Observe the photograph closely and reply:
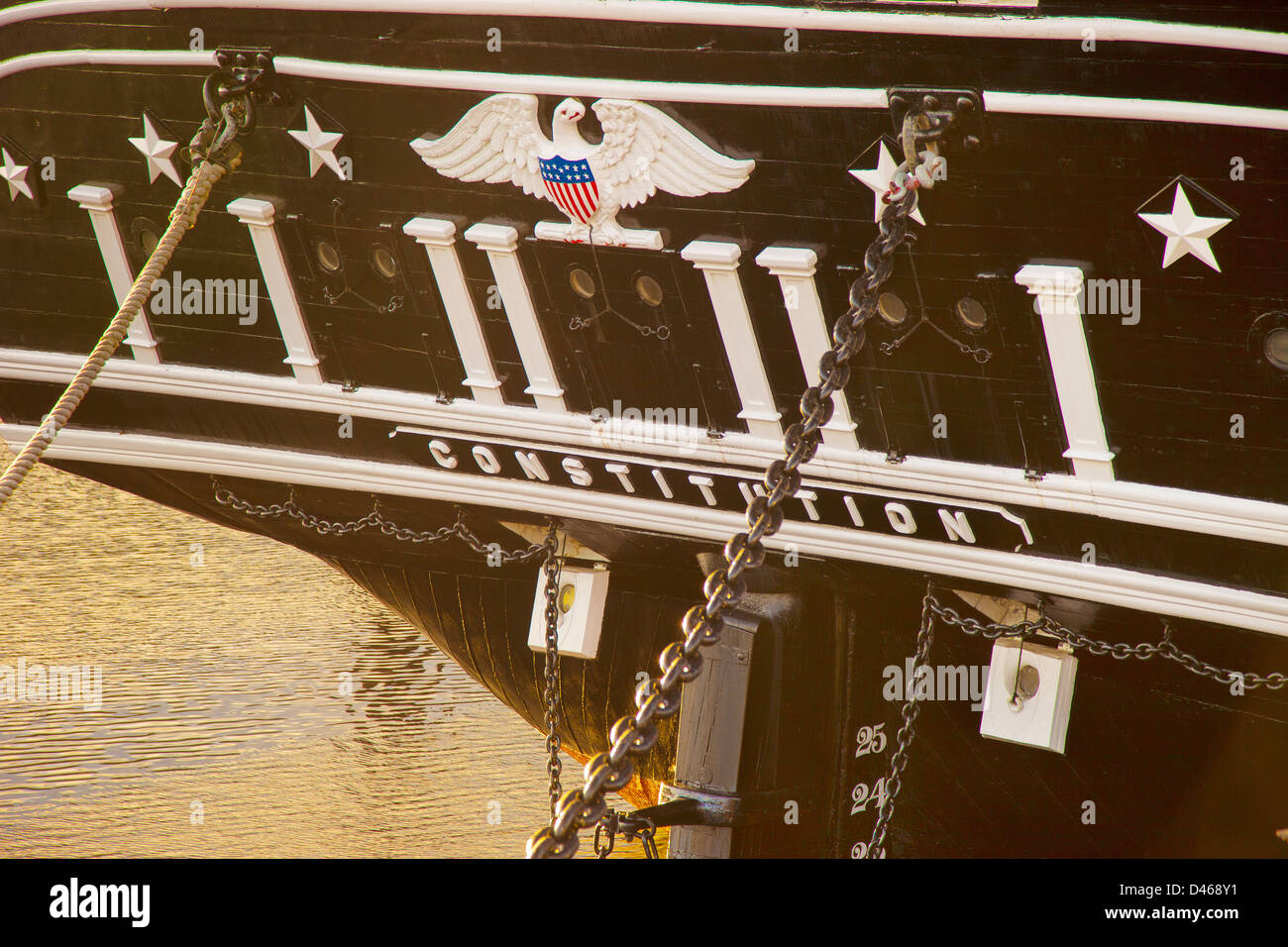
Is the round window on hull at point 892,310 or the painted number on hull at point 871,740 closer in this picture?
the round window on hull at point 892,310

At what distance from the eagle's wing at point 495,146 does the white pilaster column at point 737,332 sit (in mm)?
365

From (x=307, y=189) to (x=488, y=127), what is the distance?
0.52 m

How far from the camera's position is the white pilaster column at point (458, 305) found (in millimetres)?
2855

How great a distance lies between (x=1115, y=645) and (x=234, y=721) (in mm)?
3235

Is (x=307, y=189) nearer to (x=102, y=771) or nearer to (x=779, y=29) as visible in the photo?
(x=779, y=29)

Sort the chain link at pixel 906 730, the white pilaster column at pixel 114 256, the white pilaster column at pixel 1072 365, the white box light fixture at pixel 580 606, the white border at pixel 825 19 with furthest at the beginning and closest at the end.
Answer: the white box light fixture at pixel 580 606
the white pilaster column at pixel 114 256
the chain link at pixel 906 730
the white pilaster column at pixel 1072 365
the white border at pixel 825 19

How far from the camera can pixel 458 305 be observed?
2.92 m

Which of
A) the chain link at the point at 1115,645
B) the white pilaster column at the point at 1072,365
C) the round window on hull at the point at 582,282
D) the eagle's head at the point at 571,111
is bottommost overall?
the chain link at the point at 1115,645

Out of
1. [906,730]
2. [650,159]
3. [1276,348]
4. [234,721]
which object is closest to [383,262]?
[650,159]

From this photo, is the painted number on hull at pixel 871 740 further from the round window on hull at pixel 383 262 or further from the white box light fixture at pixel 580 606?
the round window on hull at pixel 383 262

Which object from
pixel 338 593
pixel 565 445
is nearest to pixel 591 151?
pixel 565 445

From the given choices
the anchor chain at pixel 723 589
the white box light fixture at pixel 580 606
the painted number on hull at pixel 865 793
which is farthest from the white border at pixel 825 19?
the painted number on hull at pixel 865 793

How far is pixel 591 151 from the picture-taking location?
2627 mm

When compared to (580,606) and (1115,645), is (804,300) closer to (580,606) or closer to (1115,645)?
(1115,645)
